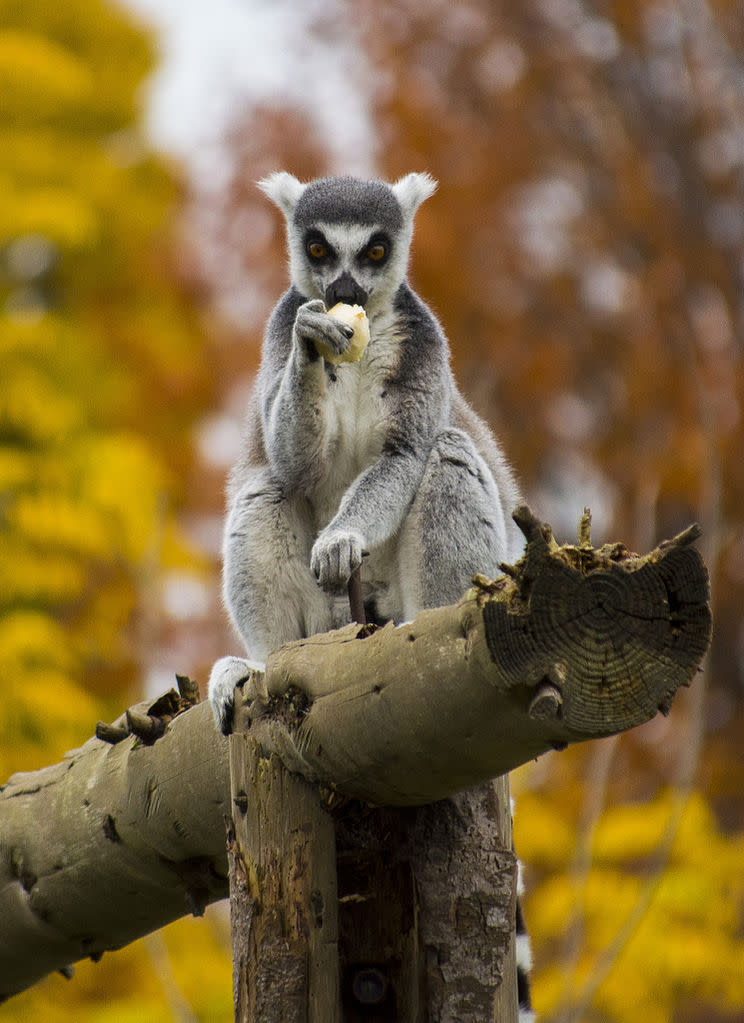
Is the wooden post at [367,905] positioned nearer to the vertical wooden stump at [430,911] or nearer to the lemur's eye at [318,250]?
the vertical wooden stump at [430,911]

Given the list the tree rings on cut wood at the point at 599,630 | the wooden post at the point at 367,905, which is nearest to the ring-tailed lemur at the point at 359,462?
the wooden post at the point at 367,905

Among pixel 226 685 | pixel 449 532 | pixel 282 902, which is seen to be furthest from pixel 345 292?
pixel 282 902

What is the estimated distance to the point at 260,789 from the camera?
3141mm

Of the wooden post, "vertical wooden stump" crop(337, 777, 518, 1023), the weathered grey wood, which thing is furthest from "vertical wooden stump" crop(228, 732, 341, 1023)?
the weathered grey wood

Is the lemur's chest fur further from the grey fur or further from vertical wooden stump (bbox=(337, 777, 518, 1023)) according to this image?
vertical wooden stump (bbox=(337, 777, 518, 1023))

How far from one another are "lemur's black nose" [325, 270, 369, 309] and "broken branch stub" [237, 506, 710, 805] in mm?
1893

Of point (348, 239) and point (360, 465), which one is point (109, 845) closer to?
point (360, 465)

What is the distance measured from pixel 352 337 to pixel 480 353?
4.88 m

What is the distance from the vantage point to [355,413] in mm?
4426

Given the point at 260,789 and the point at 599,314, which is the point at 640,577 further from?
the point at 599,314

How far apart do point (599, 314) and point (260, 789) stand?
6.99m

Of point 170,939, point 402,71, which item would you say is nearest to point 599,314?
point 402,71

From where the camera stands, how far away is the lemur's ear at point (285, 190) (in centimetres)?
473

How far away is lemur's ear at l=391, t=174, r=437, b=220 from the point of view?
473 cm
